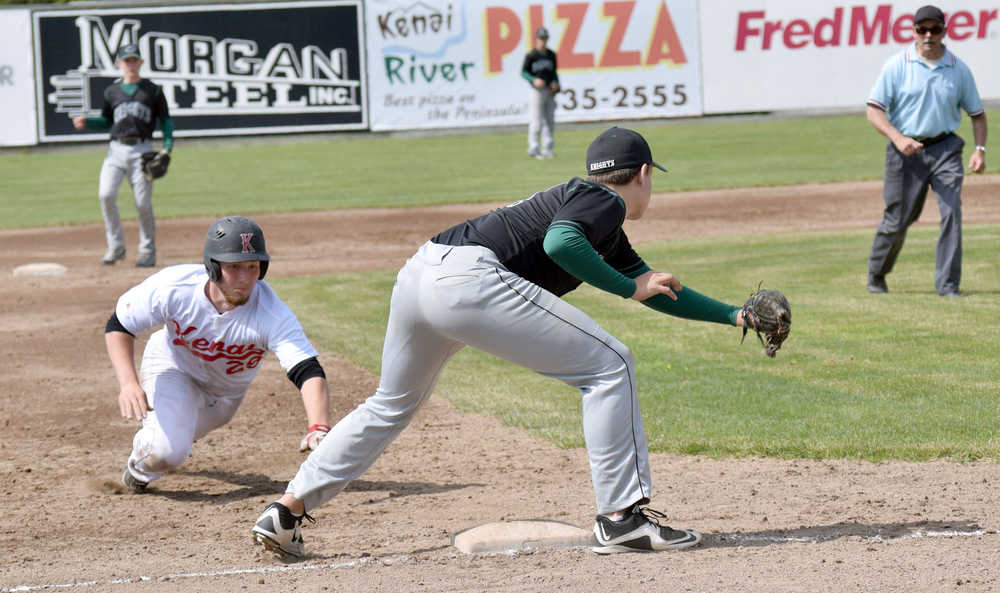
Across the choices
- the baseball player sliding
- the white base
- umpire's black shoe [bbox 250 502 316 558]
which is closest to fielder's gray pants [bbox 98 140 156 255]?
the baseball player sliding

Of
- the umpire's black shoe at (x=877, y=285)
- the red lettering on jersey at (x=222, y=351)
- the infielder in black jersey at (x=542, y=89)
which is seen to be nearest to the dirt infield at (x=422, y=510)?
the red lettering on jersey at (x=222, y=351)

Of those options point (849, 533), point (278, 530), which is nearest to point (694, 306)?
point (849, 533)

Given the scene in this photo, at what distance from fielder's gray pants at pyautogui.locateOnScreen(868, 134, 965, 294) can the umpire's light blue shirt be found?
183 millimetres

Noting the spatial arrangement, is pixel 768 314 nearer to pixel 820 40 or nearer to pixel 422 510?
pixel 422 510

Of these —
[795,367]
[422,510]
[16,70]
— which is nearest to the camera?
[422,510]

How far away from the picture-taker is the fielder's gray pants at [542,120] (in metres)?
21.9

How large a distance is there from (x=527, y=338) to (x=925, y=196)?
21.6 feet

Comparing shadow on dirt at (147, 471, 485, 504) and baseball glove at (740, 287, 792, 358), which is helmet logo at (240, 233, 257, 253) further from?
baseball glove at (740, 287, 792, 358)

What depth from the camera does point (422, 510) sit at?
587cm

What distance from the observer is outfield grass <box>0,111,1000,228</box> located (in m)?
19.1

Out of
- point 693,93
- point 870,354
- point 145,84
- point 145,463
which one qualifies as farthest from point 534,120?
point 145,463

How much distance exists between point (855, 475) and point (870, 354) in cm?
269

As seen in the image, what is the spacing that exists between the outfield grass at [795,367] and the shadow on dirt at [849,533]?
1183 mm

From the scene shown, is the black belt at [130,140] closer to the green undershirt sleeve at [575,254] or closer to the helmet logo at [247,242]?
the helmet logo at [247,242]
